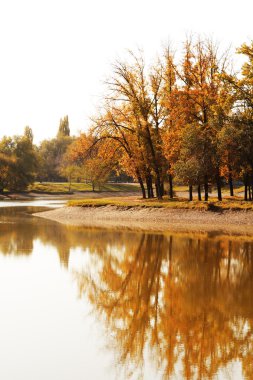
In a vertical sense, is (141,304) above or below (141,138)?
below

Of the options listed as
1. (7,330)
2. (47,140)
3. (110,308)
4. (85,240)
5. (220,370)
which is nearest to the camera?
(220,370)

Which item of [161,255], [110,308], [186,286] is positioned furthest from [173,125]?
[110,308]

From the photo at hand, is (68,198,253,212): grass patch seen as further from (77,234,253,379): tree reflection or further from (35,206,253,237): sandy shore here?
(77,234,253,379): tree reflection

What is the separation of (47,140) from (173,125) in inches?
4765

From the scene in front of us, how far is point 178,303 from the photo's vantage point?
1522 cm

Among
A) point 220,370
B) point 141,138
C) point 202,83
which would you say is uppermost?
point 202,83

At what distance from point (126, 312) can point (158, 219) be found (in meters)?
27.0

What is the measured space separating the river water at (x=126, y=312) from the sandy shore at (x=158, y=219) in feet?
32.6

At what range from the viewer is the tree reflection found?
426 inches

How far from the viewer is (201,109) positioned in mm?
45969

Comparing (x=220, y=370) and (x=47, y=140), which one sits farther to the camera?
(x=47, y=140)

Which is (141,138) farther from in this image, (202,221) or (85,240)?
(85,240)

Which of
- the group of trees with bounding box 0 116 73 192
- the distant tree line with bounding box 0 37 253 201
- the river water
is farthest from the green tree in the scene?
the river water

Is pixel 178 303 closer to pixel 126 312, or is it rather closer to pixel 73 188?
pixel 126 312
